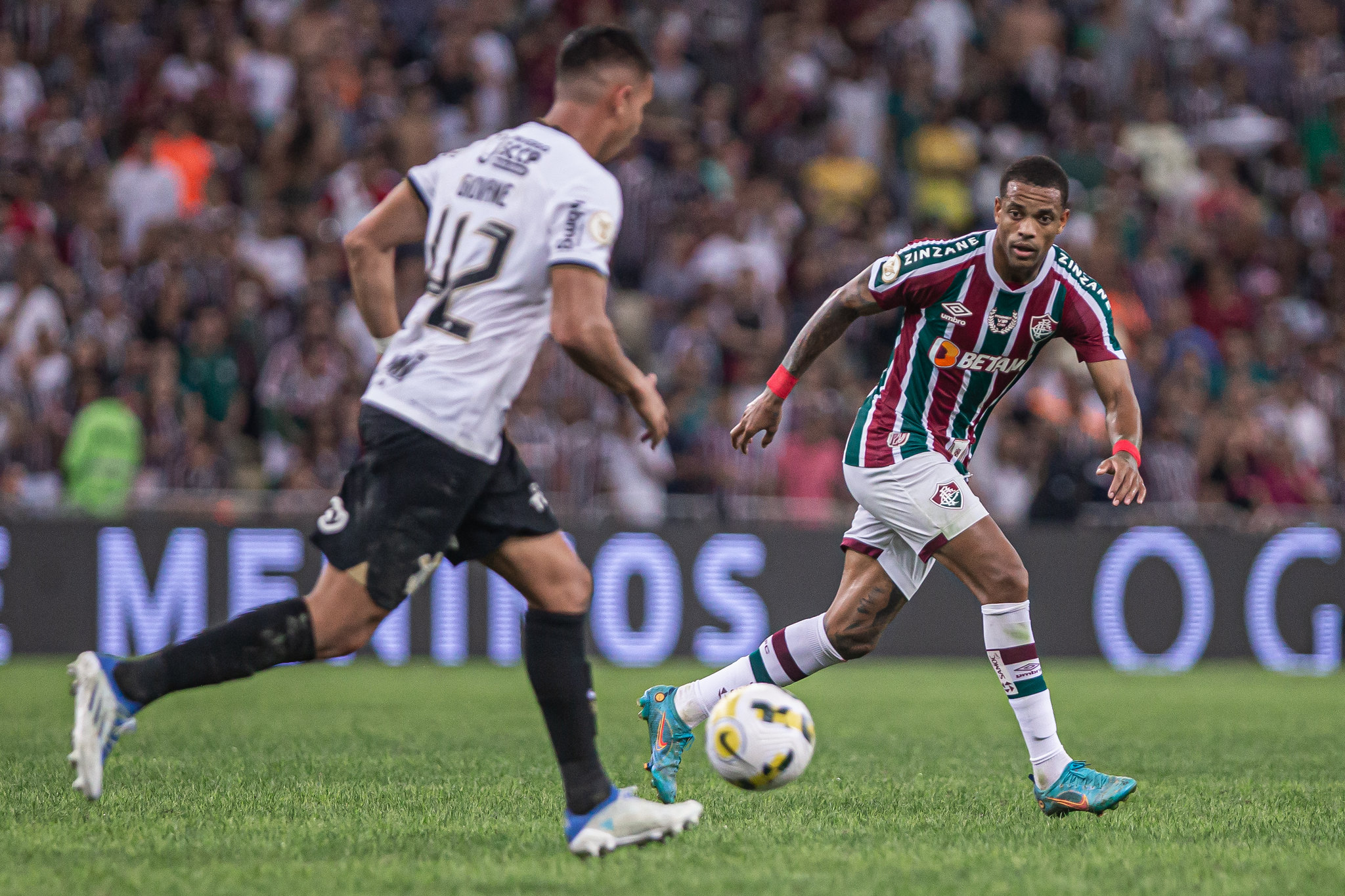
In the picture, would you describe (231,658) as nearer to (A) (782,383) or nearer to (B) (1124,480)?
(A) (782,383)

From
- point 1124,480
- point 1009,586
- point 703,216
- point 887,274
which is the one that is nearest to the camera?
point 1124,480

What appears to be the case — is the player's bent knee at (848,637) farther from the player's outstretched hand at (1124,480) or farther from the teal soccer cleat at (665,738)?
the player's outstretched hand at (1124,480)

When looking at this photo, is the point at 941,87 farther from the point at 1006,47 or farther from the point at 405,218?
the point at 405,218

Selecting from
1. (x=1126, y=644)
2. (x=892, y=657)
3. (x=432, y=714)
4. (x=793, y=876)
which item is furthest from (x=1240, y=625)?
(x=793, y=876)

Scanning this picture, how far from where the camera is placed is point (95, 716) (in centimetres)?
446

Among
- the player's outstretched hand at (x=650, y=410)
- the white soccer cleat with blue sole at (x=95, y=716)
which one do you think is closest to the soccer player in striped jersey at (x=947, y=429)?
the player's outstretched hand at (x=650, y=410)

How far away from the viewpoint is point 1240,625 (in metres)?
13.6

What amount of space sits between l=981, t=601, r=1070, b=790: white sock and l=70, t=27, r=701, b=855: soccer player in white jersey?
175cm

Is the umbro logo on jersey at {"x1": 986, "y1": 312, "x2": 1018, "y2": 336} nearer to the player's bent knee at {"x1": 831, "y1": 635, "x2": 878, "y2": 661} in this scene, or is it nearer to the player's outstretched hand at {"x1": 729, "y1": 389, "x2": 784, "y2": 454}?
the player's outstretched hand at {"x1": 729, "y1": 389, "x2": 784, "y2": 454}

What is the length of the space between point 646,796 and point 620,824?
1.45 meters

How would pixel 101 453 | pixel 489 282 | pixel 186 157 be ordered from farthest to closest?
pixel 186 157 < pixel 101 453 < pixel 489 282

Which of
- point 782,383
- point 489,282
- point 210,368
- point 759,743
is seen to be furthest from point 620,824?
point 210,368

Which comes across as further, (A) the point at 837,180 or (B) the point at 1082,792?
(A) the point at 837,180

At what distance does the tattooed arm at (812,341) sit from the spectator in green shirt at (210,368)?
27.9 ft
